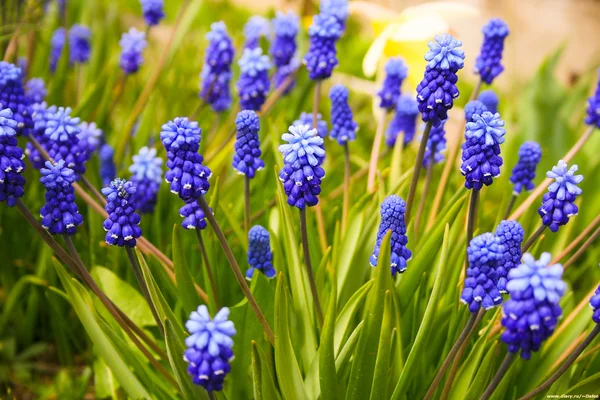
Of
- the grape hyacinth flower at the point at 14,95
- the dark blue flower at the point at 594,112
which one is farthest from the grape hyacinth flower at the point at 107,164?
the dark blue flower at the point at 594,112

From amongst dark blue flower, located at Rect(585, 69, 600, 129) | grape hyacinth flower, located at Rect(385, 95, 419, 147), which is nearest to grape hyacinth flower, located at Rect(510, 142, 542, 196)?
dark blue flower, located at Rect(585, 69, 600, 129)

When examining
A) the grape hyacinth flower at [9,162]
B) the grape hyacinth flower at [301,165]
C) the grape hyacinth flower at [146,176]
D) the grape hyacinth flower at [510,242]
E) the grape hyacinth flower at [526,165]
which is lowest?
the grape hyacinth flower at [510,242]

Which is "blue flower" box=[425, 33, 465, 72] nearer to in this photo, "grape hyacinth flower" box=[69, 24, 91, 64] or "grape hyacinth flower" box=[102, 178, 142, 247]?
"grape hyacinth flower" box=[102, 178, 142, 247]

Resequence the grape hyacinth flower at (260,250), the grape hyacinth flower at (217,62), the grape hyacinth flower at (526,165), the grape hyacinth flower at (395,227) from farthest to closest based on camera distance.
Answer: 1. the grape hyacinth flower at (217,62)
2. the grape hyacinth flower at (526,165)
3. the grape hyacinth flower at (260,250)
4. the grape hyacinth flower at (395,227)

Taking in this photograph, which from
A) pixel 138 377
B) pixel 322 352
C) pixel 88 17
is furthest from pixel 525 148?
pixel 88 17

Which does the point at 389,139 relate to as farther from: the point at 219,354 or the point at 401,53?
the point at 219,354

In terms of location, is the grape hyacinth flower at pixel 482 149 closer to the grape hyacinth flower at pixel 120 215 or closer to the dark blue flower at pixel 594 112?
the grape hyacinth flower at pixel 120 215

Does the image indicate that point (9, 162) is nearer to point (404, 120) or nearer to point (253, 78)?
point (253, 78)

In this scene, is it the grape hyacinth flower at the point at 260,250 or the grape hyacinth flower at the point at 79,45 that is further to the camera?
the grape hyacinth flower at the point at 79,45
